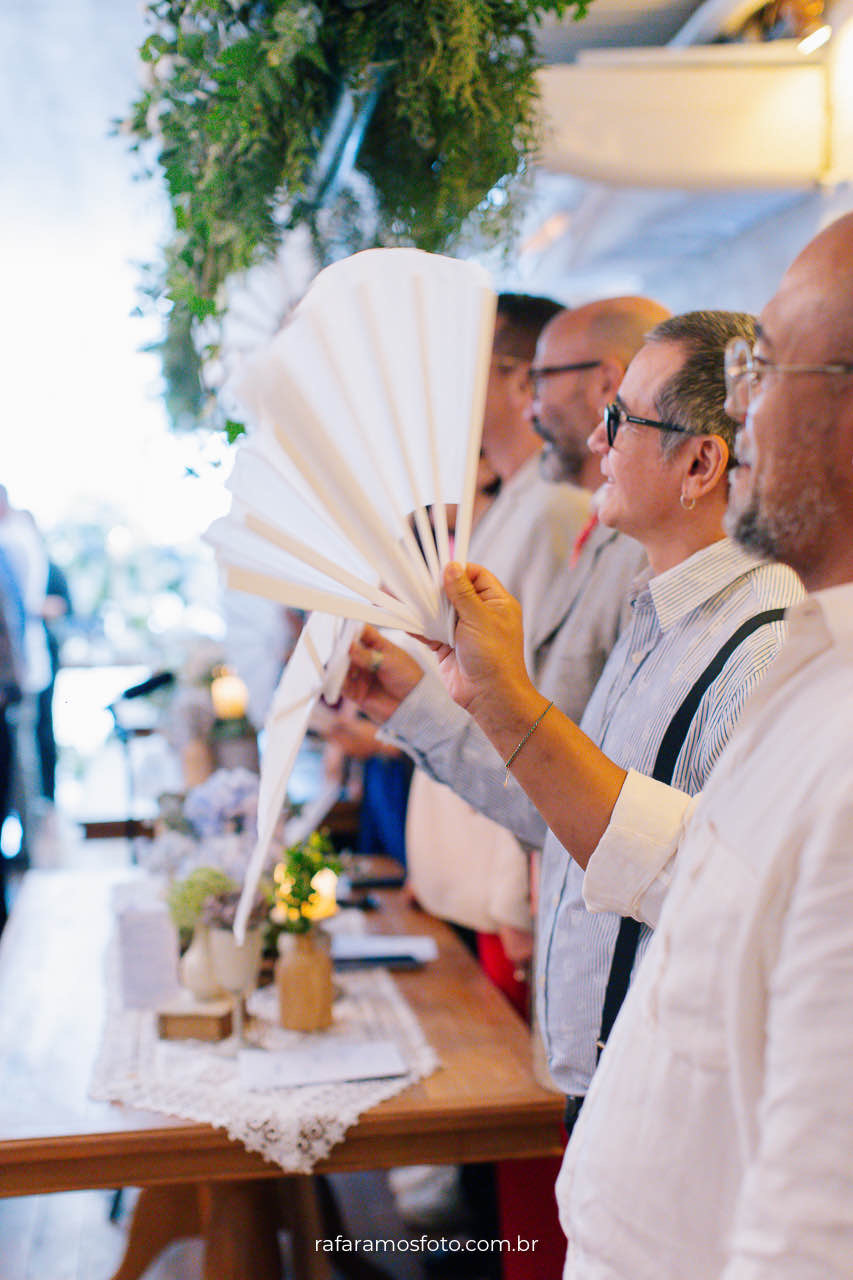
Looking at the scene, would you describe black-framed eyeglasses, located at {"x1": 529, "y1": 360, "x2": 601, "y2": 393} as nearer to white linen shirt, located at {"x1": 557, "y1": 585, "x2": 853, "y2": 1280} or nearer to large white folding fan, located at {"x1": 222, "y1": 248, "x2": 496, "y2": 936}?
large white folding fan, located at {"x1": 222, "y1": 248, "x2": 496, "y2": 936}

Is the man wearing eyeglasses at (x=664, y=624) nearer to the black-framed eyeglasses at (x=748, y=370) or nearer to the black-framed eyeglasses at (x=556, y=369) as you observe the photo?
the black-framed eyeglasses at (x=748, y=370)

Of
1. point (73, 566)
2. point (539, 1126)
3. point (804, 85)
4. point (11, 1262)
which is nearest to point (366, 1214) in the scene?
point (11, 1262)

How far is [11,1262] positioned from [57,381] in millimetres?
6228

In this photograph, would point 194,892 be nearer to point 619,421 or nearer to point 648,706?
point 648,706

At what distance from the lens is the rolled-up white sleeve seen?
110cm

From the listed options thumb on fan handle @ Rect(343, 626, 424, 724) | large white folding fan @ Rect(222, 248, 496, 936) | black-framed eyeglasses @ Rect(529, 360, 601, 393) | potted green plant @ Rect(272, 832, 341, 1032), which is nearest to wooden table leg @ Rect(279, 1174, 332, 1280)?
potted green plant @ Rect(272, 832, 341, 1032)

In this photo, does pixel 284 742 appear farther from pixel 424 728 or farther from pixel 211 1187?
pixel 211 1187

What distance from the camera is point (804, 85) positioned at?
9.45ft

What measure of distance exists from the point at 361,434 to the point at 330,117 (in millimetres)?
1071

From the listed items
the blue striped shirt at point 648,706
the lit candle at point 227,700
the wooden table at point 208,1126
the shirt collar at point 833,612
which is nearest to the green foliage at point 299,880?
the wooden table at point 208,1126

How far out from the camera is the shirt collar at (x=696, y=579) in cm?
128

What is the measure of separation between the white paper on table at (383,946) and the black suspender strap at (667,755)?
3.46 ft

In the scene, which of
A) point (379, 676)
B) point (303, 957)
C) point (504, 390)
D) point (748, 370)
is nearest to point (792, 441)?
point (748, 370)

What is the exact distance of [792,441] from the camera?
820 millimetres
